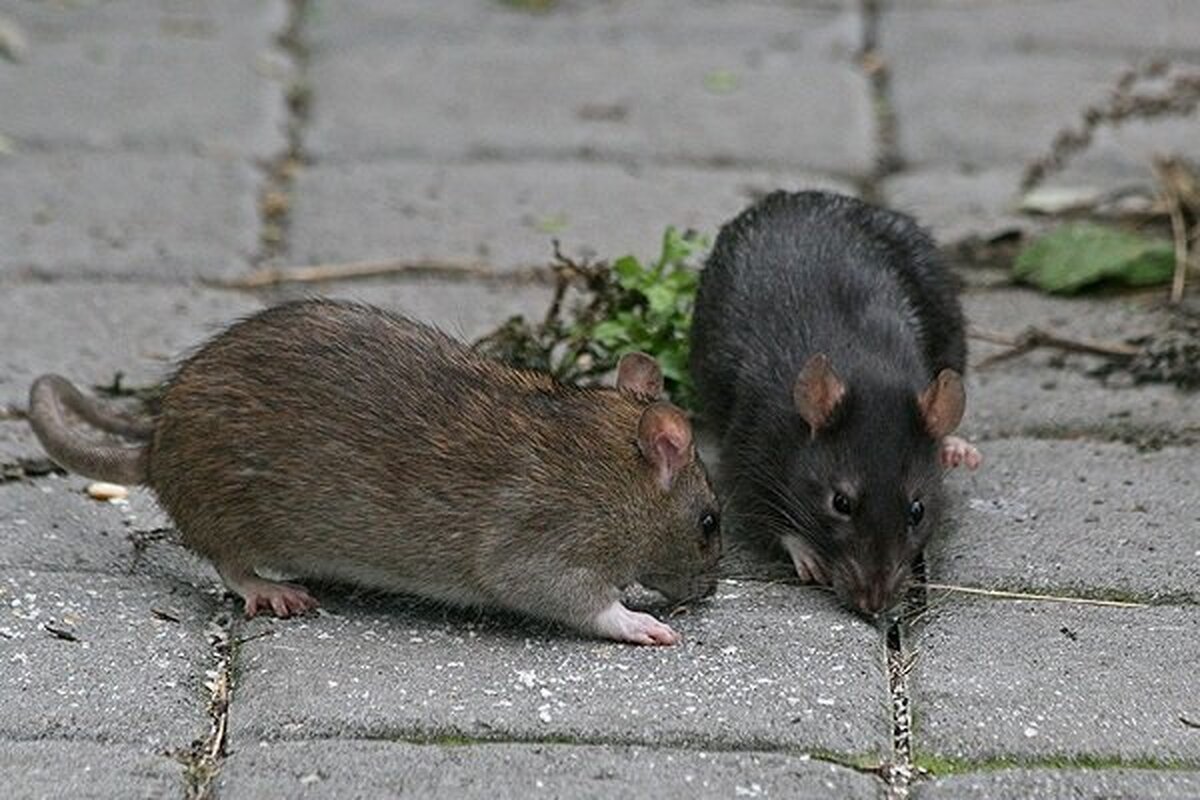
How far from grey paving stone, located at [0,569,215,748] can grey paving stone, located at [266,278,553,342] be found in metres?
1.83

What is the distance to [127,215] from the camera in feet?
24.7

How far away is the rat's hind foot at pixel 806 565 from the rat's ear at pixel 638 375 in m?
0.51

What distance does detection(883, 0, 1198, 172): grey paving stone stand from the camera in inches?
326

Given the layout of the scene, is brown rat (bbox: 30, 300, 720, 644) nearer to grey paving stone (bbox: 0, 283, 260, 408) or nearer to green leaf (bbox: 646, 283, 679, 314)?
green leaf (bbox: 646, 283, 679, 314)

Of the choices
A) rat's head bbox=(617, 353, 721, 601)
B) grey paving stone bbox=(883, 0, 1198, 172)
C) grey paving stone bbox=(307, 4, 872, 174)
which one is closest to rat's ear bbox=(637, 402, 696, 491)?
rat's head bbox=(617, 353, 721, 601)

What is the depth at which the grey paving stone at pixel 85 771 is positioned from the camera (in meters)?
4.14

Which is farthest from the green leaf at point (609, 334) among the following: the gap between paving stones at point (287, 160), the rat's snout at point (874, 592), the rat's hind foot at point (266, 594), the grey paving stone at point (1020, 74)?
the grey paving stone at point (1020, 74)

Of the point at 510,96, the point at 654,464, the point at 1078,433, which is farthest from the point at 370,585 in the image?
the point at 510,96

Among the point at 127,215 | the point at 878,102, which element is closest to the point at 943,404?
the point at 127,215

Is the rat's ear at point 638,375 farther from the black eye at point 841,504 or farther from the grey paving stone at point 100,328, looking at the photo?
the grey paving stone at point 100,328

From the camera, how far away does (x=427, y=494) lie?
501 cm

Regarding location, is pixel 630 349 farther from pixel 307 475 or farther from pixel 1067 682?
pixel 1067 682

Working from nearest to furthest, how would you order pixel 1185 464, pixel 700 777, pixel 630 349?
1. pixel 700 777
2. pixel 1185 464
3. pixel 630 349

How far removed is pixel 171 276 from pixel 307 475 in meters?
2.32
